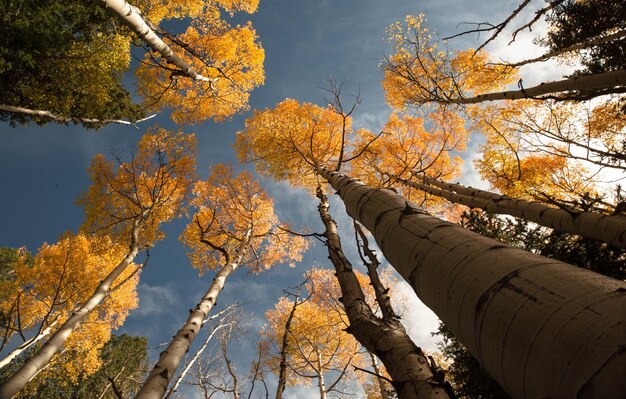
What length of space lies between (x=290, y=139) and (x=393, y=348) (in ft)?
26.0

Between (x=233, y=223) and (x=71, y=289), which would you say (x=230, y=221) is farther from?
(x=71, y=289)

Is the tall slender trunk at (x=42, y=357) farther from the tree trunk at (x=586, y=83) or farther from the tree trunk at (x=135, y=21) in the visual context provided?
the tree trunk at (x=586, y=83)

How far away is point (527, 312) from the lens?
73 centimetres

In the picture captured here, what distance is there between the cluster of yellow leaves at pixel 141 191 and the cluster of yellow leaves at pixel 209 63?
4.16ft

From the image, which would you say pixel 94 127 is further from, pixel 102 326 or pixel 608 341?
pixel 608 341

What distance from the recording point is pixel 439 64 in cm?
912

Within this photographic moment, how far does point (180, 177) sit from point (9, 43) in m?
5.70

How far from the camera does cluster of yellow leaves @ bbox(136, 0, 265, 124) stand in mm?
11109

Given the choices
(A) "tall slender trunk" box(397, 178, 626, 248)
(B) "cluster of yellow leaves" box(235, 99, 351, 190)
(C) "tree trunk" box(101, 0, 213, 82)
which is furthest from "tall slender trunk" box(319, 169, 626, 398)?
(B) "cluster of yellow leaves" box(235, 99, 351, 190)

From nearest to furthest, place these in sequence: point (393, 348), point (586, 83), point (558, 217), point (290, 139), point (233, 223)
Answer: point (393, 348) → point (586, 83) → point (558, 217) → point (290, 139) → point (233, 223)

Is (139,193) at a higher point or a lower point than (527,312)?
higher

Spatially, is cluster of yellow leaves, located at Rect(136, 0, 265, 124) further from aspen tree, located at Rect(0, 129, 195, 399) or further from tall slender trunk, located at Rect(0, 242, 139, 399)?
tall slender trunk, located at Rect(0, 242, 139, 399)

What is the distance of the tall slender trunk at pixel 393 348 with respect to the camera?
1684 mm

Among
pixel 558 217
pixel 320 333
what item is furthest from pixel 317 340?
pixel 558 217
